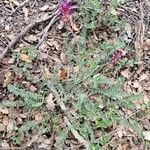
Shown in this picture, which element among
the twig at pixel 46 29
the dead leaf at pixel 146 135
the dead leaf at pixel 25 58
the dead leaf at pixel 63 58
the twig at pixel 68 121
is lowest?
the dead leaf at pixel 146 135

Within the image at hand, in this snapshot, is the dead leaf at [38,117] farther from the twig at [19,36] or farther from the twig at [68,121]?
the twig at [19,36]

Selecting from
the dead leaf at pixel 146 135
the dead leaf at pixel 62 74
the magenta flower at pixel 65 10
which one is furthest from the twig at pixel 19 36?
the dead leaf at pixel 146 135

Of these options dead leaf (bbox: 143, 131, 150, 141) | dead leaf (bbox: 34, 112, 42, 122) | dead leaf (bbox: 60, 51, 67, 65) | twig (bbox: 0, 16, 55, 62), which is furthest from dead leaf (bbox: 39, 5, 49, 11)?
dead leaf (bbox: 143, 131, 150, 141)

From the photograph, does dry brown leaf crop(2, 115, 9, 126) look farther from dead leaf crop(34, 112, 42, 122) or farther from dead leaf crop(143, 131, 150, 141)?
dead leaf crop(143, 131, 150, 141)

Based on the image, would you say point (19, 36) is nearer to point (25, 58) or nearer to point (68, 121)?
point (25, 58)

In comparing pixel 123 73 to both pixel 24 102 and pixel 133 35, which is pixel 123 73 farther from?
pixel 24 102

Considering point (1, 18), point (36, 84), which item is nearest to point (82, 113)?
point (36, 84)

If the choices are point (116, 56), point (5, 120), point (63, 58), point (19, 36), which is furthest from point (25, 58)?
point (116, 56)

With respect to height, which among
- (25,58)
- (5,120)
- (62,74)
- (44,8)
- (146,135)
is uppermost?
(44,8)
